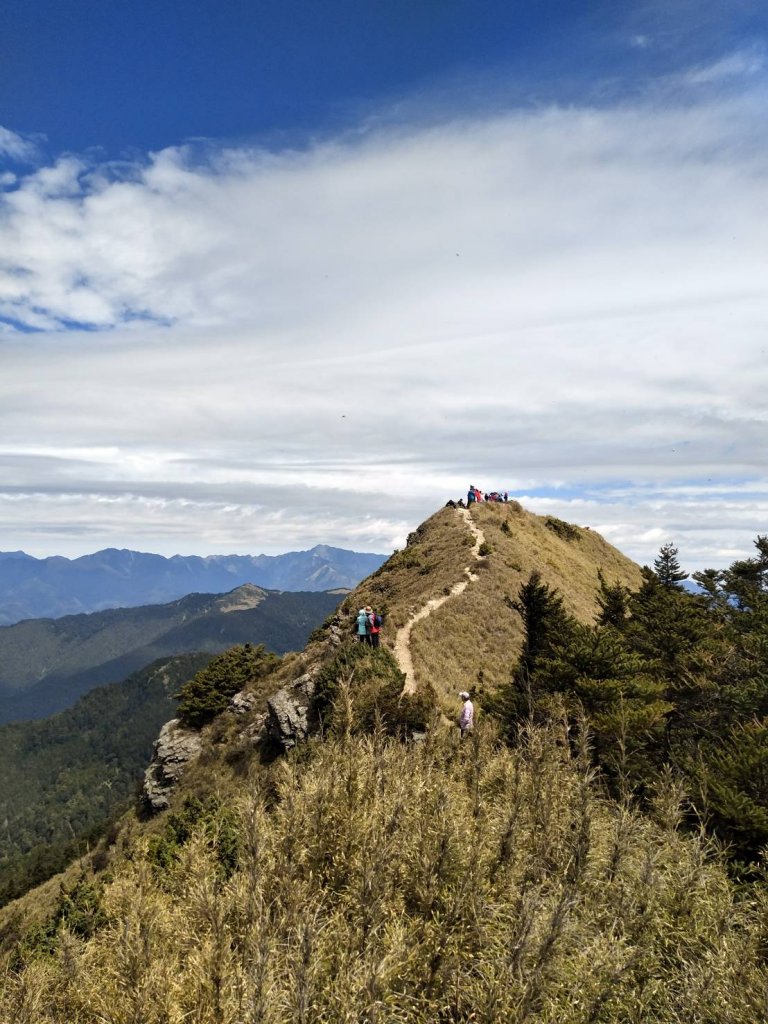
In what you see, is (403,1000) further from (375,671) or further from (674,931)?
(375,671)

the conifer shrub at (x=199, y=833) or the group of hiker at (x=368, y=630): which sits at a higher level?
the group of hiker at (x=368, y=630)

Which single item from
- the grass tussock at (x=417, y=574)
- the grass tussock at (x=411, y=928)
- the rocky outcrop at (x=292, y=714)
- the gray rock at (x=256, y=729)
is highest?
the grass tussock at (x=417, y=574)

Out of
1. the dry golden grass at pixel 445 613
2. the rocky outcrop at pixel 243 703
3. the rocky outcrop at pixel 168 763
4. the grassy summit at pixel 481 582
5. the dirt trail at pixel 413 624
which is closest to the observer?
the dirt trail at pixel 413 624

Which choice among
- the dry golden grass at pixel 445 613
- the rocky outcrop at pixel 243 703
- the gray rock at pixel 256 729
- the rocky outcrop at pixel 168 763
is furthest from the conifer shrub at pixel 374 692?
the rocky outcrop at pixel 168 763

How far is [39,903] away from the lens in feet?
104

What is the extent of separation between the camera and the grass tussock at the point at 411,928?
6535 mm

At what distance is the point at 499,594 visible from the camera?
4219 cm

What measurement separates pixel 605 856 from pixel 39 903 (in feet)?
117

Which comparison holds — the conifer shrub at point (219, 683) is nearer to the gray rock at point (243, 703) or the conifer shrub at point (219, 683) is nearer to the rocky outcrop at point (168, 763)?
the rocky outcrop at point (168, 763)

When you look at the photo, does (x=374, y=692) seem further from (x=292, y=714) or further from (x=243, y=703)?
(x=243, y=703)

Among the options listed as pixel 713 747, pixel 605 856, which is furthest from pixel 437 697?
pixel 605 856

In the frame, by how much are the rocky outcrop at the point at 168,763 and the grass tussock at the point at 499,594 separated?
16.4m

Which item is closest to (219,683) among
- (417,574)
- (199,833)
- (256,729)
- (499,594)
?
(256,729)

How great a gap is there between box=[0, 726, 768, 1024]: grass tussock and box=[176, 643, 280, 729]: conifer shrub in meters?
30.6
